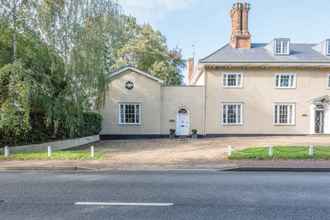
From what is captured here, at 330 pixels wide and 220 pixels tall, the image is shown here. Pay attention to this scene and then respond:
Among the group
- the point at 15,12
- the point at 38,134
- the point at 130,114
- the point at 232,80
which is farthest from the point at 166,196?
the point at 232,80

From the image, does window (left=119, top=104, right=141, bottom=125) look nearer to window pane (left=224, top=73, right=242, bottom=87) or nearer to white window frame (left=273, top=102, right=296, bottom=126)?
window pane (left=224, top=73, right=242, bottom=87)

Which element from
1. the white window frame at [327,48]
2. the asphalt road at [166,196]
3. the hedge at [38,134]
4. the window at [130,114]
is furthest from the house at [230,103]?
the asphalt road at [166,196]

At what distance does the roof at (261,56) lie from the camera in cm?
1955

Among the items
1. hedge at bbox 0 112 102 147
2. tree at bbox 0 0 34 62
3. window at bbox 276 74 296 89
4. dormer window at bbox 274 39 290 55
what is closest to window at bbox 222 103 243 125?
window at bbox 276 74 296 89

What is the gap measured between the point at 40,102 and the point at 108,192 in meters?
8.10

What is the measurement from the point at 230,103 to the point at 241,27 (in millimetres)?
7652

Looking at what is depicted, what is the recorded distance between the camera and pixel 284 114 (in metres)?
20.1

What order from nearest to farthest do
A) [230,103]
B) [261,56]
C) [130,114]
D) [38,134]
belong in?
[38,134], [130,114], [230,103], [261,56]

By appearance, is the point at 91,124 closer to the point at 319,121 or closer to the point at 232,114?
the point at 232,114

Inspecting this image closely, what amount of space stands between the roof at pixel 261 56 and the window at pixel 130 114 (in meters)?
6.98

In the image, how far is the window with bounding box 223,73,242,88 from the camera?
19922 mm

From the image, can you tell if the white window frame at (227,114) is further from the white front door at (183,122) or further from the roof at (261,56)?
the roof at (261,56)

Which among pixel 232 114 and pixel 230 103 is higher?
pixel 230 103

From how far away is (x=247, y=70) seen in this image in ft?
65.1
